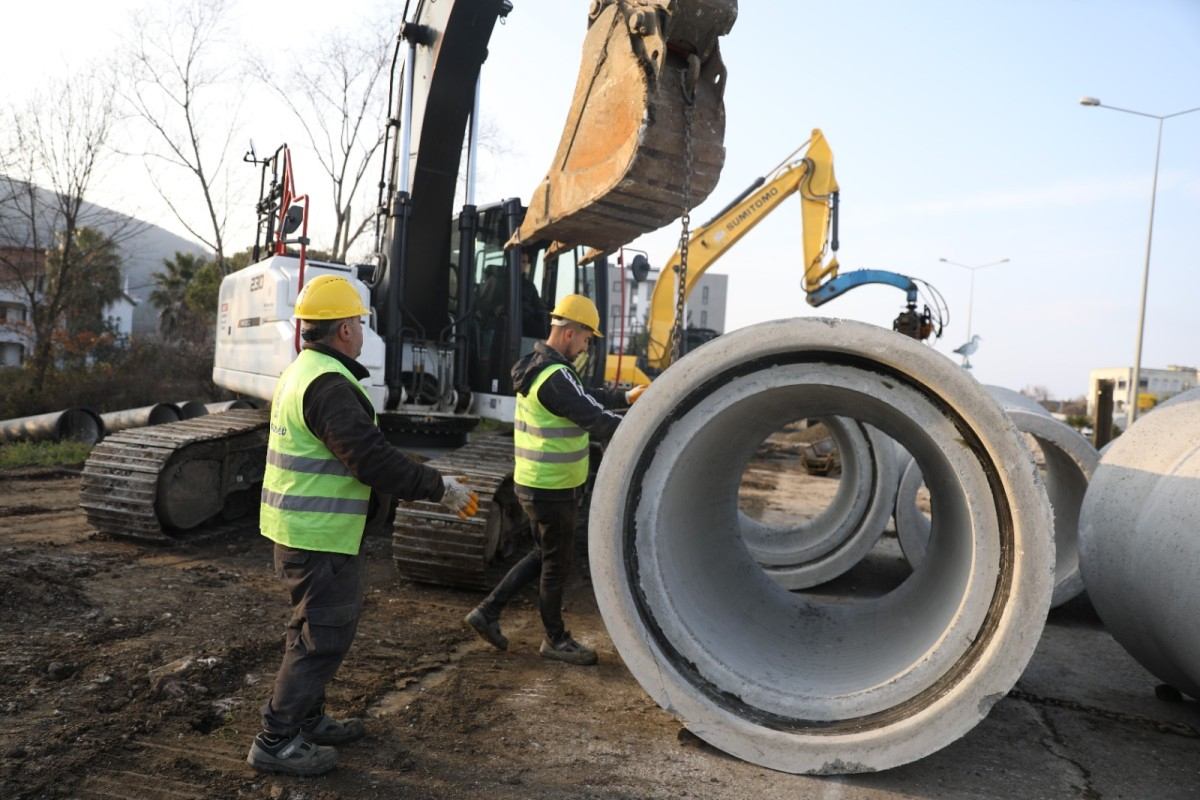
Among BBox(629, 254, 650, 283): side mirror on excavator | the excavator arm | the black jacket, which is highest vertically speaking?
the excavator arm

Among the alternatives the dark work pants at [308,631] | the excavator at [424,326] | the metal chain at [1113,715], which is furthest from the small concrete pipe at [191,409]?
the metal chain at [1113,715]

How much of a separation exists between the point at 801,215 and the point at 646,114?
8670 millimetres

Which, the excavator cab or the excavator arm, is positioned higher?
the excavator arm

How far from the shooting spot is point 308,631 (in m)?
3.08

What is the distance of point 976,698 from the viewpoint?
3082 mm

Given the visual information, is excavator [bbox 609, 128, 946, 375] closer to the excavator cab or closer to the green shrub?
the excavator cab

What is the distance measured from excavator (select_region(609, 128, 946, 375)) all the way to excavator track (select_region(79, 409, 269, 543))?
512cm

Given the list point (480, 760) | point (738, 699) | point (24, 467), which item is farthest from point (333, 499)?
point (24, 467)

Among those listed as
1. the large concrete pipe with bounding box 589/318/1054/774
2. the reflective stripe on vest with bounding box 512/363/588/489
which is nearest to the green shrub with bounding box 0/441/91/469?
the reflective stripe on vest with bounding box 512/363/588/489

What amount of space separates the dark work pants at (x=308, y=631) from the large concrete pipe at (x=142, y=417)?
10794 mm

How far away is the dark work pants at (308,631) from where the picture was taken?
3.06 meters

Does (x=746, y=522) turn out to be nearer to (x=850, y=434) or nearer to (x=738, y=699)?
(x=850, y=434)

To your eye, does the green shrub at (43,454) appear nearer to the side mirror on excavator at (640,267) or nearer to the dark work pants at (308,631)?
the side mirror on excavator at (640,267)

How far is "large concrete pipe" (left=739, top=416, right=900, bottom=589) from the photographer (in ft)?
21.6
